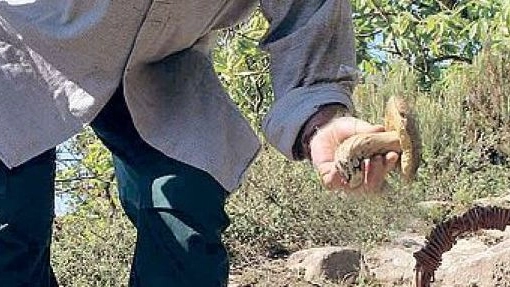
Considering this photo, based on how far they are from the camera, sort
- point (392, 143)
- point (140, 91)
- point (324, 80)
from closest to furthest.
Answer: point (392, 143) → point (324, 80) → point (140, 91)

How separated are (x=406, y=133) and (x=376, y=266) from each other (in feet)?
8.23

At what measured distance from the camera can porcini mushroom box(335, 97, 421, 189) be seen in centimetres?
133

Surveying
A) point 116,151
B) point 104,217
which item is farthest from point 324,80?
point 104,217

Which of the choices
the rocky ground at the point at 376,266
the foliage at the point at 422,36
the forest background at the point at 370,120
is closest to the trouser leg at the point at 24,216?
the forest background at the point at 370,120

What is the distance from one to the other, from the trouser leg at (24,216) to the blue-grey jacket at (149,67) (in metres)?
0.03

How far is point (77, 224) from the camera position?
177 inches

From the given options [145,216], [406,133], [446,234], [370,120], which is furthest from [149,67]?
[370,120]

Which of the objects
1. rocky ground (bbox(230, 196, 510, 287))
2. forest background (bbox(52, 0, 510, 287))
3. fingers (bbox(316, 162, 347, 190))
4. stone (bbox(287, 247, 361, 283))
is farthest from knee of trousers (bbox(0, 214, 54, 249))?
stone (bbox(287, 247, 361, 283))

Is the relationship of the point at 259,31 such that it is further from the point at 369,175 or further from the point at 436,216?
the point at 369,175

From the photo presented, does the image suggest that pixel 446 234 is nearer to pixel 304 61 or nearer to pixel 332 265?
pixel 304 61

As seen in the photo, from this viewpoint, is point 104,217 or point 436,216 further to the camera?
point 104,217

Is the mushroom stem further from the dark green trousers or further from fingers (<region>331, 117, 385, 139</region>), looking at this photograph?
the dark green trousers

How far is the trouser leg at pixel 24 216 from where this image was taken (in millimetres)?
1647

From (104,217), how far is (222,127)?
2.86 m
